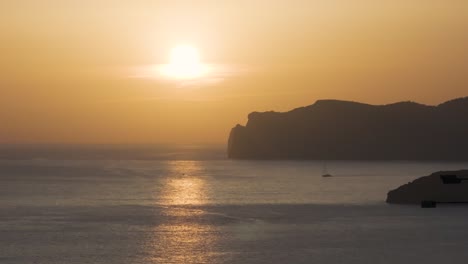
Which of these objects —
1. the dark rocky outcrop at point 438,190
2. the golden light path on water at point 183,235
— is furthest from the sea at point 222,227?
the dark rocky outcrop at point 438,190

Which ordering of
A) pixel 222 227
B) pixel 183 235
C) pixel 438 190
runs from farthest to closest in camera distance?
pixel 438 190, pixel 222 227, pixel 183 235

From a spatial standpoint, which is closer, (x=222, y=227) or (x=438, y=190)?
(x=222, y=227)

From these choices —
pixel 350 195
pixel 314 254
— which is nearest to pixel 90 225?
pixel 314 254

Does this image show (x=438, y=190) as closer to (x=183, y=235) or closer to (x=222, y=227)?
(x=222, y=227)

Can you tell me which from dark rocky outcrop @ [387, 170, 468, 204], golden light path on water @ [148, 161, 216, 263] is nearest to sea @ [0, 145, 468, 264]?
golden light path on water @ [148, 161, 216, 263]

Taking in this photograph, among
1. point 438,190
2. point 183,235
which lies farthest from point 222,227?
point 438,190

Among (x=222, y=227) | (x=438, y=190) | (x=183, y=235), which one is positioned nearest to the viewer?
(x=183, y=235)

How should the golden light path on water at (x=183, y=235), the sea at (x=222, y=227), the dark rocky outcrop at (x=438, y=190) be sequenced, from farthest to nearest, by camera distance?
the dark rocky outcrop at (x=438, y=190) → the sea at (x=222, y=227) → the golden light path on water at (x=183, y=235)

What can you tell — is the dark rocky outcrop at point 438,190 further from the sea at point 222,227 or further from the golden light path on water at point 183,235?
the golden light path on water at point 183,235

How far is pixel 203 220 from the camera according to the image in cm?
7119

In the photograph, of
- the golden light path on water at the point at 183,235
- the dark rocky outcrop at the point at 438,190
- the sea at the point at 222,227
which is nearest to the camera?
the golden light path on water at the point at 183,235

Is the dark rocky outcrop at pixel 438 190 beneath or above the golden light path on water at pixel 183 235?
above

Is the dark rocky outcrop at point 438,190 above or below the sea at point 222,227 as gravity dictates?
above

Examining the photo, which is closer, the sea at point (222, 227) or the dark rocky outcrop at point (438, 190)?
the sea at point (222, 227)
